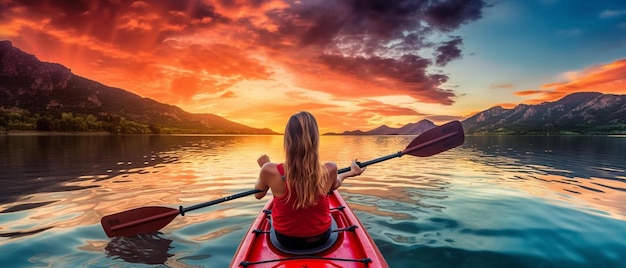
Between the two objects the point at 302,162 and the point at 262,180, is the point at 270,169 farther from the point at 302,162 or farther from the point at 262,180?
the point at 302,162

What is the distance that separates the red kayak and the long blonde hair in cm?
86

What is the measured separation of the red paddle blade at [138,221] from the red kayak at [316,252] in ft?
10.1

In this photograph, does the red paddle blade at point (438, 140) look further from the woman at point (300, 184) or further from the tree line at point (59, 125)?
the tree line at point (59, 125)

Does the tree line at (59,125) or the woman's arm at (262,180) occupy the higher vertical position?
the tree line at (59,125)

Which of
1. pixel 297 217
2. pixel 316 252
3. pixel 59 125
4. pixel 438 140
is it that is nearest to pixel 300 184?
pixel 297 217

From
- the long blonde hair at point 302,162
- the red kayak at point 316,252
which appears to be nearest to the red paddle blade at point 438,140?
the red kayak at point 316,252

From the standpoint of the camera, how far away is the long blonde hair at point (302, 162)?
175 inches

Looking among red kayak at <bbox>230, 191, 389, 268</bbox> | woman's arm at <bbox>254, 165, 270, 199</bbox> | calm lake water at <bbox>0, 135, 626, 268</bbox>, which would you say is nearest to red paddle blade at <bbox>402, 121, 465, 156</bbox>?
calm lake water at <bbox>0, 135, 626, 268</bbox>

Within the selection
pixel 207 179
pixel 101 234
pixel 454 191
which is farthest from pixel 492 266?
pixel 207 179

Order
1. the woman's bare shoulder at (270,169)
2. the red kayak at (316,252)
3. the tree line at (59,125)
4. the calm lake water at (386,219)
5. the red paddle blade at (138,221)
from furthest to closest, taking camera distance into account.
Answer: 1. the tree line at (59,125)
2. the red paddle blade at (138,221)
3. the calm lake water at (386,219)
4. the red kayak at (316,252)
5. the woman's bare shoulder at (270,169)

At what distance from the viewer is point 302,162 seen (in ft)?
14.6

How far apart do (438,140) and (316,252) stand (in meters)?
5.70

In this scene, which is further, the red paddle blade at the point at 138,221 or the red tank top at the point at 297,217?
→ the red paddle blade at the point at 138,221

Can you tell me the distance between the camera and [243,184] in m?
15.6
